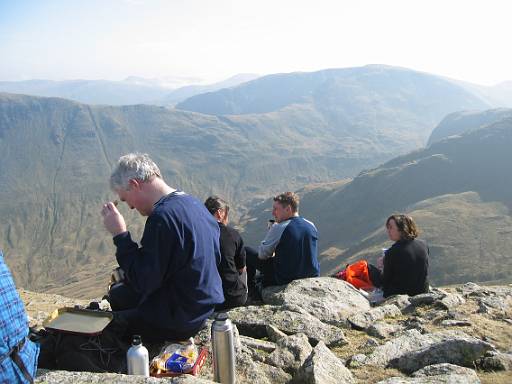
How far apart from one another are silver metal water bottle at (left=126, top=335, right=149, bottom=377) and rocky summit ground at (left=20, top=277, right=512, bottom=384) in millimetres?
285

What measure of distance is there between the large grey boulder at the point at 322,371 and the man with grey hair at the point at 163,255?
1545mm

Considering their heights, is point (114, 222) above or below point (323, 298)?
above

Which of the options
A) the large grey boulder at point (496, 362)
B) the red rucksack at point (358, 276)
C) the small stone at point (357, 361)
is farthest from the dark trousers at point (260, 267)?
the large grey boulder at point (496, 362)

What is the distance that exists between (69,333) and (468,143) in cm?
21484

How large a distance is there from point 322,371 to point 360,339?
2.85 metres

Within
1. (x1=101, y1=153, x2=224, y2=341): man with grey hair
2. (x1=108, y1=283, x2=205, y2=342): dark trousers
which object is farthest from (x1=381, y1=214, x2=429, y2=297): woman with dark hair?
(x1=108, y1=283, x2=205, y2=342): dark trousers

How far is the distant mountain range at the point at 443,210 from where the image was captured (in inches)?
4439

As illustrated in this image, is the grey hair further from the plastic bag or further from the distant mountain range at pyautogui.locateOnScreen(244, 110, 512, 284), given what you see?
the distant mountain range at pyautogui.locateOnScreen(244, 110, 512, 284)

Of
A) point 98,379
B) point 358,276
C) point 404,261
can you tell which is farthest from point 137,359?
point 358,276

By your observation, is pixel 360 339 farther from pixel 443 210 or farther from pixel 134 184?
pixel 443 210

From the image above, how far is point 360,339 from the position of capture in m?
8.91

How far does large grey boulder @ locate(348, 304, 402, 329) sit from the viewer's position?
9742 mm

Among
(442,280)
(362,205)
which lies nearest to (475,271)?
(442,280)

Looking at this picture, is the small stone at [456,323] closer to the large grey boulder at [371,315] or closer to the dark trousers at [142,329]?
the large grey boulder at [371,315]
